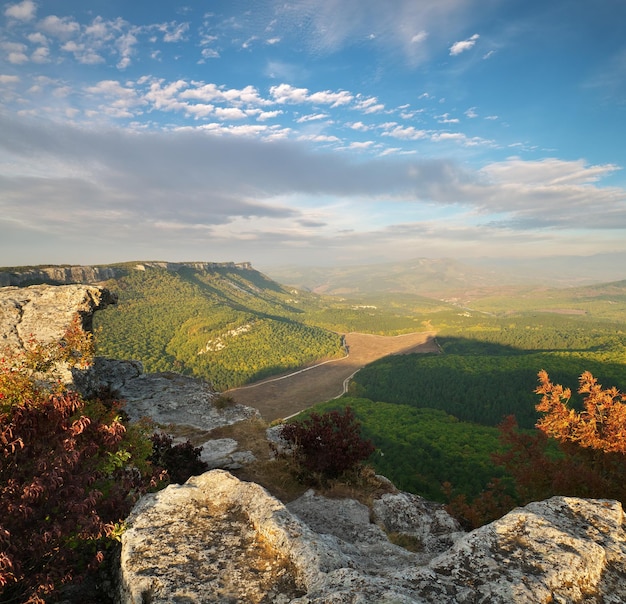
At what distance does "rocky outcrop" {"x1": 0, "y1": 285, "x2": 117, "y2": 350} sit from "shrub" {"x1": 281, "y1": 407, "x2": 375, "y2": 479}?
1278 cm

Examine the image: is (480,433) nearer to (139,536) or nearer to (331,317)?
(139,536)

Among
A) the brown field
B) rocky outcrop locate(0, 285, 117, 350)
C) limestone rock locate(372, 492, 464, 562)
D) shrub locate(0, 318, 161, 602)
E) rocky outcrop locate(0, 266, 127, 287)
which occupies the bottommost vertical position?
the brown field

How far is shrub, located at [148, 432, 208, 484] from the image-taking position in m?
11.9

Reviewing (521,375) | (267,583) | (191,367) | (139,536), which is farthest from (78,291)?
(521,375)

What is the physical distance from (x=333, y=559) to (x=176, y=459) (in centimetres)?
865

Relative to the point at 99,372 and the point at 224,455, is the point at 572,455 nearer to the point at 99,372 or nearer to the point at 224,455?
the point at 224,455

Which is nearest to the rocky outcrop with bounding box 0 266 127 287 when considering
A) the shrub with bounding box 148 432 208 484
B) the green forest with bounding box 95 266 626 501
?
the green forest with bounding box 95 266 626 501

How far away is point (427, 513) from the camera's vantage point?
1173 centimetres

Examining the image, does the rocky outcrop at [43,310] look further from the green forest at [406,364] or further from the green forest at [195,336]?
the green forest at [195,336]

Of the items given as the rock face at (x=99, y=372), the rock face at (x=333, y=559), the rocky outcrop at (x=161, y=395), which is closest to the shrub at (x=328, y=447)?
the rock face at (x=333, y=559)

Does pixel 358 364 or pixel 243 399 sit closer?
pixel 243 399

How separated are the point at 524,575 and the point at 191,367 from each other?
96164 millimetres

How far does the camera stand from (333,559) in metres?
5.86

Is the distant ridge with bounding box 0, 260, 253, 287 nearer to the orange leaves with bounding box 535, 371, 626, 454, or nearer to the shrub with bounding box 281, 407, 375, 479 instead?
the shrub with bounding box 281, 407, 375, 479
